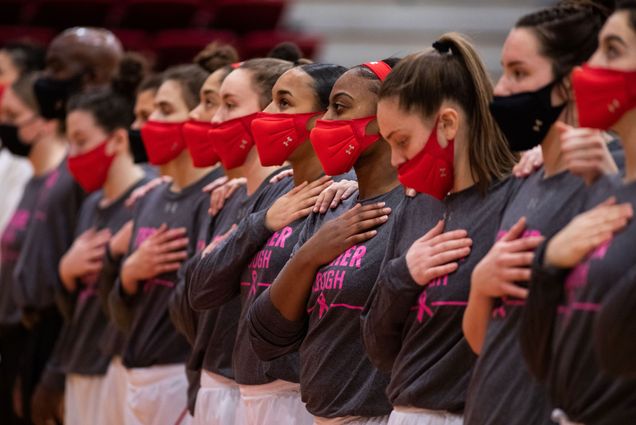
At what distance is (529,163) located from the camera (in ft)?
10.8

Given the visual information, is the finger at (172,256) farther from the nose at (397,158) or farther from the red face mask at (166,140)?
the nose at (397,158)

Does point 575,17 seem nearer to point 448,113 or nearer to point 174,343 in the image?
point 448,113

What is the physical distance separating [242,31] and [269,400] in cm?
695

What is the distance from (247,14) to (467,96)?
7582 mm

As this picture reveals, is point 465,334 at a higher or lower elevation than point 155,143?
higher

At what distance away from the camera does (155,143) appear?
18.8 ft

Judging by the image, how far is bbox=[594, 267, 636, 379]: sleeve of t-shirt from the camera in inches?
103

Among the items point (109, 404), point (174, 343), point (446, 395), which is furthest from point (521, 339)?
point (109, 404)

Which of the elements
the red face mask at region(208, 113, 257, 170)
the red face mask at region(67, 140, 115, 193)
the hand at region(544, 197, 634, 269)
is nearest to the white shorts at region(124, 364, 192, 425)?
the red face mask at region(208, 113, 257, 170)

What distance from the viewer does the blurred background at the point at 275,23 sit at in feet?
34.0

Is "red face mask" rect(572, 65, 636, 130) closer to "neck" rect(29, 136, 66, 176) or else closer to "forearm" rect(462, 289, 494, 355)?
Result: "forearm" rect(462, 289, 494, 355)

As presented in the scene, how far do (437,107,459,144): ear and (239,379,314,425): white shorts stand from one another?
1.36 metres

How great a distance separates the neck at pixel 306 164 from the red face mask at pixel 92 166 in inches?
90.1

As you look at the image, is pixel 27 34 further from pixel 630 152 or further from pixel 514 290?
pixel 630 152
